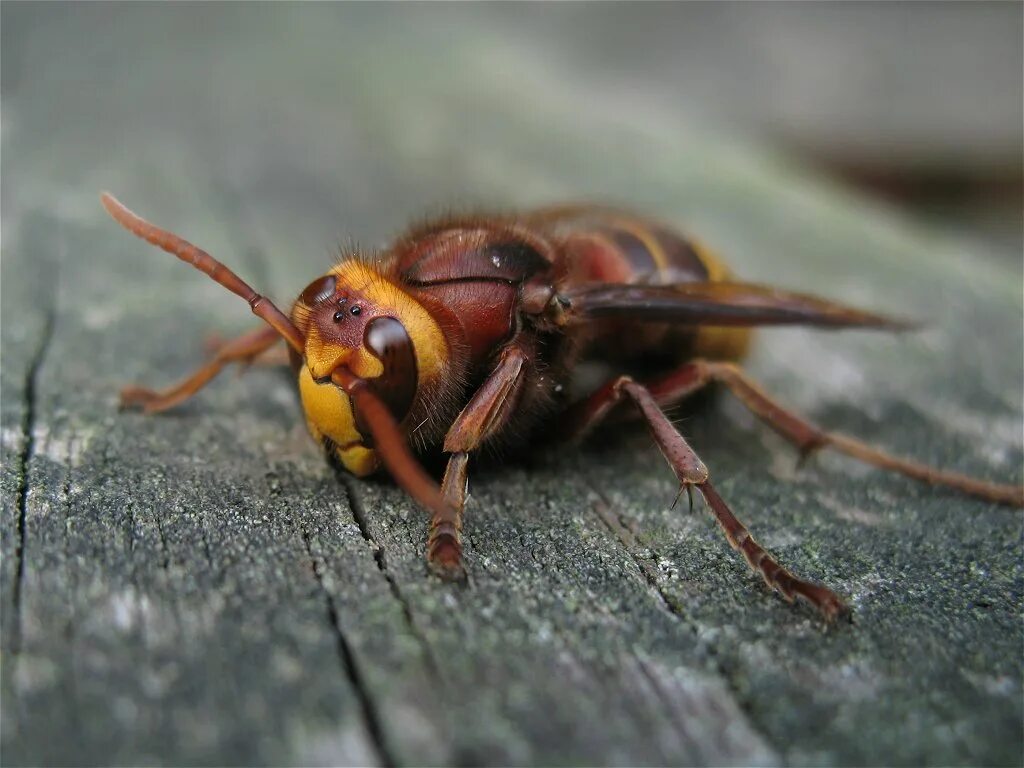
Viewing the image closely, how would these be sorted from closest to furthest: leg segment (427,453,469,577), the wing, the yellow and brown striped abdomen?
leg segment (427,453,469,577)
the wing
the yellow and brown striped abdomen

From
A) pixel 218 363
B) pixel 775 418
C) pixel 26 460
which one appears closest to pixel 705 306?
pixel 775 418

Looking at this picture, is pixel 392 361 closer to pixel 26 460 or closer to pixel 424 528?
pixel 424 528

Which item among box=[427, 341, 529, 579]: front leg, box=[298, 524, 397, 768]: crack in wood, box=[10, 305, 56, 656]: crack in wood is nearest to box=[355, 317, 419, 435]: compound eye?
box=[427, 341, 529, 579]: front leg

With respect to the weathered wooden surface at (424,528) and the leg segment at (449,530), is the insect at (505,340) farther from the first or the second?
the weathered wooden surface at (424,528)

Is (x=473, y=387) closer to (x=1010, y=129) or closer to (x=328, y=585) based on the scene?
(x=328, y=585)

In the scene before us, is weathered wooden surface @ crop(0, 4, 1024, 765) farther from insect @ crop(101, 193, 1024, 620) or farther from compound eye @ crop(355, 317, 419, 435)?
compound eye @ crop(355, 317, 419, 435)

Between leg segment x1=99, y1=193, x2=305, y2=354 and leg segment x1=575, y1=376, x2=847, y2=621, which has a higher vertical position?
leg segment x1=99, y1=193, x2=305, y2=354

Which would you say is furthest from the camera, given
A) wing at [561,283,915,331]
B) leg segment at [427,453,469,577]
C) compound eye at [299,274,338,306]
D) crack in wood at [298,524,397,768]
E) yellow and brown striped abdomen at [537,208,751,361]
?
yellow and brown striped abdomen at [537,208,751,361]
